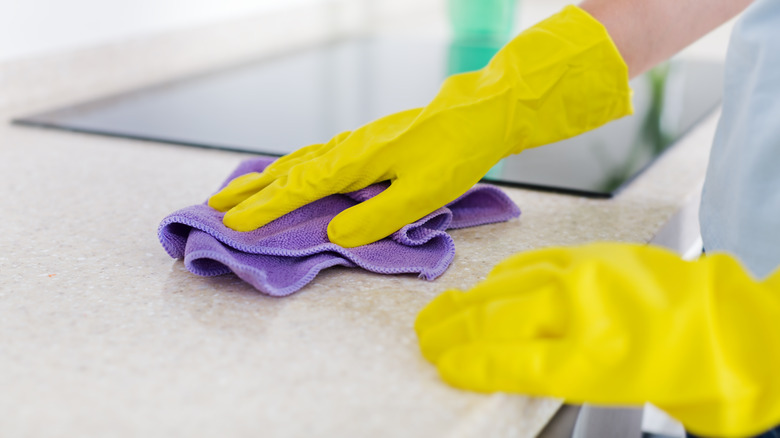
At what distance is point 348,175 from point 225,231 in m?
0.14

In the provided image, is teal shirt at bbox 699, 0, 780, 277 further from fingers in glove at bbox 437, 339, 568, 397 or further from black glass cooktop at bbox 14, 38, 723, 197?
fingers in glove at bbox 437, 339, 568, 397

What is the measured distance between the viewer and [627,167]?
1.07 metres

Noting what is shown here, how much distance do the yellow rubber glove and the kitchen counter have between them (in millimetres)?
71

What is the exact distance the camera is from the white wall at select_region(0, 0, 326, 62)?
142 centimetres

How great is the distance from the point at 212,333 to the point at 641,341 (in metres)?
0.33

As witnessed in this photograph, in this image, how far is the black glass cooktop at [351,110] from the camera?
109 cm

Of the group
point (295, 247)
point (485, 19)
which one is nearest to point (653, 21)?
point (295, 247)

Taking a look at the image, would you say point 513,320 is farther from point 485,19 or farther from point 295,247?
point 485,19

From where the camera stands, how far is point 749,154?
28.4 inches

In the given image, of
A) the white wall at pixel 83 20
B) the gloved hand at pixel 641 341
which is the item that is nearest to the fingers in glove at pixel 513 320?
the gloved hand at pixel 641 341

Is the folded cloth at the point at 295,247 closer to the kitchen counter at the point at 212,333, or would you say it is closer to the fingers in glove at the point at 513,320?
the kitchen counter at the point at 212,333

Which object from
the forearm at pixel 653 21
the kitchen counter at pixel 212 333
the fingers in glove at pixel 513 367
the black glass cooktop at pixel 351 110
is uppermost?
the forearm at pixel 653 21

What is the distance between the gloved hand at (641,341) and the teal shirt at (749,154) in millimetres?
183

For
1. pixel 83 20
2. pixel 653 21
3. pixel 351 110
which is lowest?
pixel 351 110
